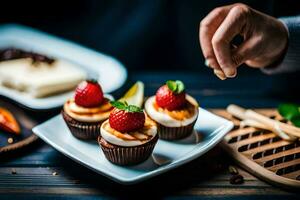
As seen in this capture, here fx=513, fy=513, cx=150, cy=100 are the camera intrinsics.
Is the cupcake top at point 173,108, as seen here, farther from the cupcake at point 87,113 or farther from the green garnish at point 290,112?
the green garnish at point 290,112

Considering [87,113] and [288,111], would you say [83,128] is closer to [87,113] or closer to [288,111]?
[87,113]

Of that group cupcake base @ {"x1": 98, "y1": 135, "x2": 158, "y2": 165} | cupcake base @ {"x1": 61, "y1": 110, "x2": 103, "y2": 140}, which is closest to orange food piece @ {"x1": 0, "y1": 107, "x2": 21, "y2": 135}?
cupcake base @ {"x1": 61, "y1": 110, "x2": 103, "y2": 140}

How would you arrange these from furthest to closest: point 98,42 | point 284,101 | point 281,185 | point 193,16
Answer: point 98,42, point 193,16, point 284,101, point 281,185

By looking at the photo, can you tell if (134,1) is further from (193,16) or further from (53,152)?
(53,152)

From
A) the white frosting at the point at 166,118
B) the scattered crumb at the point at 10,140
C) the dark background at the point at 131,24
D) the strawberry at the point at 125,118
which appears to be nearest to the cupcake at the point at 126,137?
the strawberry at the point at 125,118

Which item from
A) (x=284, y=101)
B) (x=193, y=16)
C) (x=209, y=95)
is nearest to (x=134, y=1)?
(x=193, y=16)

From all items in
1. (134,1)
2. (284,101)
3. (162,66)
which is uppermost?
(134,1)
